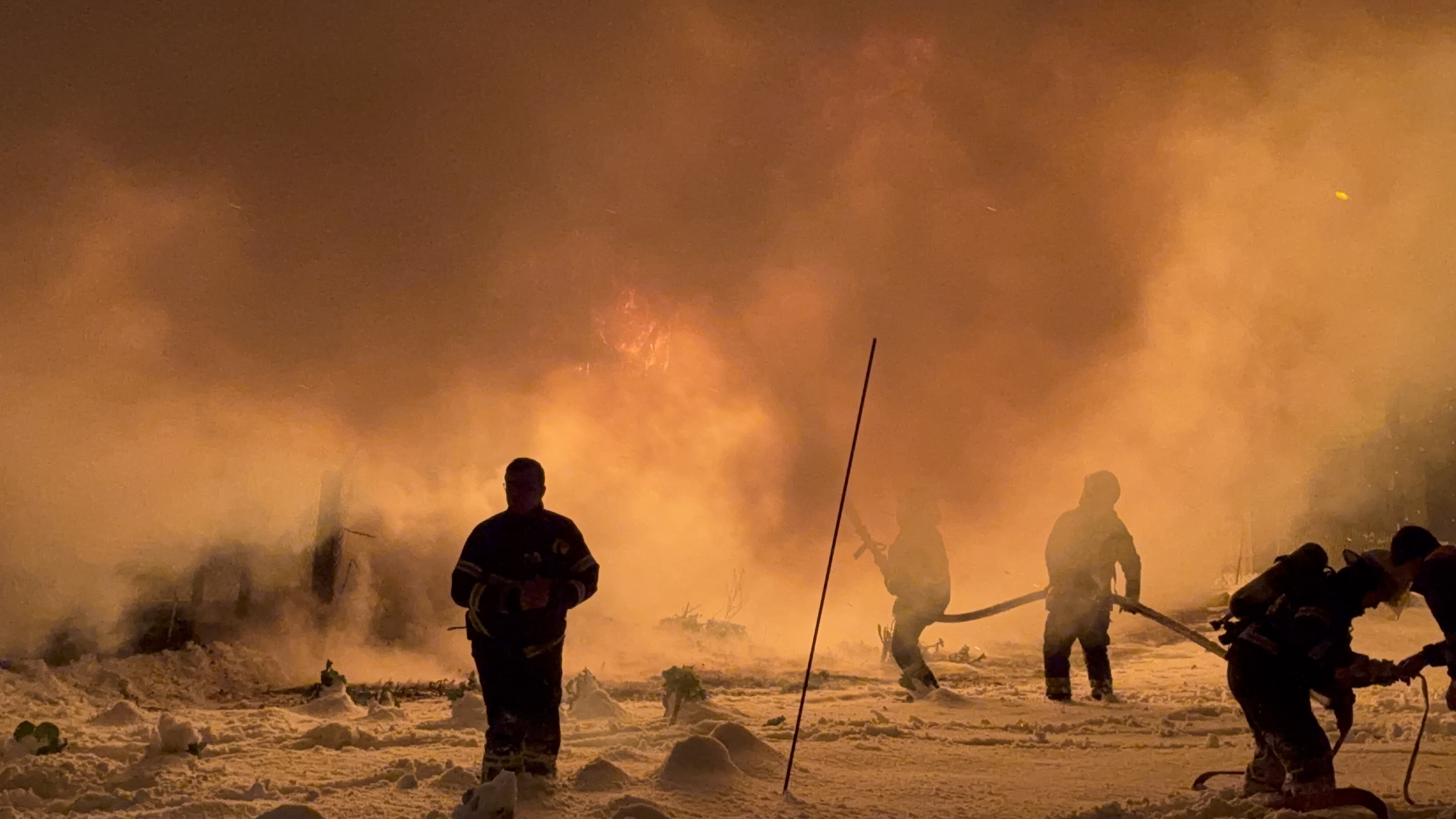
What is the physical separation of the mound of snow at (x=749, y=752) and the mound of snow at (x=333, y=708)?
14.0ft

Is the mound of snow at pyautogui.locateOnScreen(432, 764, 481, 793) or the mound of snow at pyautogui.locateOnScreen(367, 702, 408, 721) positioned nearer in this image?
the mound of snow at pyautogui.locateOnScreen(432, 764, 481, 793)

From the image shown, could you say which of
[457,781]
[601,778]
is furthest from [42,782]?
[601,778]

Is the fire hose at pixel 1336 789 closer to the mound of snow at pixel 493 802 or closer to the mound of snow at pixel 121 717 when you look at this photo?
the mound of snow at pixel 493 802

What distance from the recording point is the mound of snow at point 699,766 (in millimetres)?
6086

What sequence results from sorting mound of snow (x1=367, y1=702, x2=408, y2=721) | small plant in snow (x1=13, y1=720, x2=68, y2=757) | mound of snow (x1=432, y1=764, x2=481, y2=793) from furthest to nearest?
1. mound of snow (x1=367, y1=702, x2=408, y2=721)
2. small plant in snow (x1=13, y1=720, x2=68, y2=757)
3. mound of snow (x1=432, y1=764, x2=481, y2=793)

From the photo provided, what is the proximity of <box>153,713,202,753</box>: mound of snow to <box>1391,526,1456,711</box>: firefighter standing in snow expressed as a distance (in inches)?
291

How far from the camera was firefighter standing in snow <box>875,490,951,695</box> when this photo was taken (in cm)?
1133

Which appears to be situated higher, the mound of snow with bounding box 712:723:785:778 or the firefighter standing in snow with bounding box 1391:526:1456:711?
the firefighter standing in snow with bounding box 1391:526:1456:711

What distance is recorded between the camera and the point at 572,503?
19.7m

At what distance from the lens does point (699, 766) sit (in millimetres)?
6219

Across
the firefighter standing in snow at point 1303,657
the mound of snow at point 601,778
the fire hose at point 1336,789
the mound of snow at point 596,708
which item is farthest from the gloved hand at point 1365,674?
the mound of snow at point 596,708

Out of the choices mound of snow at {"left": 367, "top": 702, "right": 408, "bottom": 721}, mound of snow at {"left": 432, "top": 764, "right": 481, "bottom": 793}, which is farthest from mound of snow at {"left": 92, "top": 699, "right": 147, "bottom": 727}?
mound of snow at {"left": 432, "top": 764, "right": 481, "bottom": 793}

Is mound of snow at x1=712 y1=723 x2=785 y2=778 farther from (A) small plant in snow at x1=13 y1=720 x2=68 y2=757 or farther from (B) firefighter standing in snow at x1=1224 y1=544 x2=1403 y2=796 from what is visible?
(A) small plant in snow at x1=13 y1=720 x2=68 y2=757

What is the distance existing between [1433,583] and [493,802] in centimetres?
488
